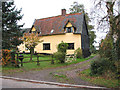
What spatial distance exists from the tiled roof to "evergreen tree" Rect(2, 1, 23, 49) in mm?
13054

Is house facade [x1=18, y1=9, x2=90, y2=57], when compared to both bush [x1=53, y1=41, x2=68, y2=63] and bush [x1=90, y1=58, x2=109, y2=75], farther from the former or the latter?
bush [x1=90, y1=58, x2=109, y2=75]

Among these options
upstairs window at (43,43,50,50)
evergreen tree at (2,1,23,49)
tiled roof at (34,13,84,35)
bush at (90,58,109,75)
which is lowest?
bush at (90,58,109,75)

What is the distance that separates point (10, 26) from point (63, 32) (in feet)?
44.5

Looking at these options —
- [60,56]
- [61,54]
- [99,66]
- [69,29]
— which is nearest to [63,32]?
[69,29]

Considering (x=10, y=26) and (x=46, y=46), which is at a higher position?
(x=10, y=26)

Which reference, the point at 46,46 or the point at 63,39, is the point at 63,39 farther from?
the point at 46,46

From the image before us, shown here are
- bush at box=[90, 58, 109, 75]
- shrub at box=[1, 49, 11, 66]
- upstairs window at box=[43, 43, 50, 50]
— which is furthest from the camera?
upstairs window at box=[43, 43, 50, 50]

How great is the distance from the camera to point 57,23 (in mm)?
27812

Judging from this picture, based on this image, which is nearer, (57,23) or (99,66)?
(99,66)

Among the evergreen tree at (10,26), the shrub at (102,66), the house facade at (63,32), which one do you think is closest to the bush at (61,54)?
the evergreen tree at (10,26)

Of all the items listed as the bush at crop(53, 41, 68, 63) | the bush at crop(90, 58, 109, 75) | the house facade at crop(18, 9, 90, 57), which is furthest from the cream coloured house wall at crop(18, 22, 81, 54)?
the bush at crop(90, 58, 109, 75)

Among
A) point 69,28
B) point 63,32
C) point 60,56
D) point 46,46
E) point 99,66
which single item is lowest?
point 99,66

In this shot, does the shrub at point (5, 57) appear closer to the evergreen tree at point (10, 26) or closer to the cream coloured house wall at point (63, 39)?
the evergreen tree at point (10, 26)

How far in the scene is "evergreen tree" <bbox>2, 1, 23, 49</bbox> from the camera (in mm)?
12422
